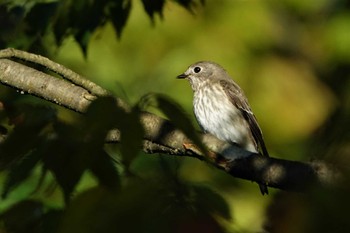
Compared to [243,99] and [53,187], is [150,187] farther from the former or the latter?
[243,99]

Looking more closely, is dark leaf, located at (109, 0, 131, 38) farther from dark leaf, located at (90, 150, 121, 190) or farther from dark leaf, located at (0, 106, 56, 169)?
dark leaf, located at (90, 150, 121, 190)

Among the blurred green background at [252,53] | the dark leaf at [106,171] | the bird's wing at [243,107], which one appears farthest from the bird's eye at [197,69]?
the dark leaf at [106,171]

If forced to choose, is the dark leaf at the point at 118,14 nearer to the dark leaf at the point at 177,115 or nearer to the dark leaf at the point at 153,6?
the dark leaf at the point at 153,6

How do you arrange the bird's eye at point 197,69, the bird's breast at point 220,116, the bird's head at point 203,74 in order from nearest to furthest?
the bird's breast at point 220,116, the bird's head at point 203,74, the bird's eye at point 197,69

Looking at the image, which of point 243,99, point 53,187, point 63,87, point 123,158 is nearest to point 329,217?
point 123,158

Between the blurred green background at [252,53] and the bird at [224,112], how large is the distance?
1777 mm

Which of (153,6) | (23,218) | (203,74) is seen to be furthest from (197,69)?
(23,218)

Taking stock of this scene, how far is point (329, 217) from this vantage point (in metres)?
1.82

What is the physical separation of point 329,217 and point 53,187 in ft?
3.04

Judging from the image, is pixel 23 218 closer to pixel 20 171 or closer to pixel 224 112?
pixel 20 171

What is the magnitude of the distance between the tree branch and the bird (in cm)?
295

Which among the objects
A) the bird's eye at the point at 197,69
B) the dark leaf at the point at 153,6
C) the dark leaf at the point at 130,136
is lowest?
the bird's eye at the point at 197,69

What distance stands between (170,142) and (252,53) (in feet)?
25.0

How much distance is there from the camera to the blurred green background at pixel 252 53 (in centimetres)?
1026
